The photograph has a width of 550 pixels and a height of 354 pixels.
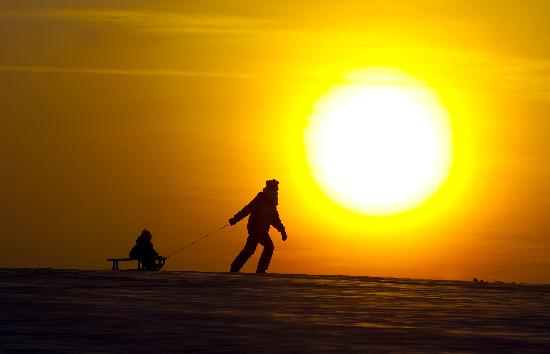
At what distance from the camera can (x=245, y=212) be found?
91.1 feet

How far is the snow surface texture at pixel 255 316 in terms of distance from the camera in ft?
30.1

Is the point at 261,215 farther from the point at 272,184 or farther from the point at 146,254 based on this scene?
the point at 146,254

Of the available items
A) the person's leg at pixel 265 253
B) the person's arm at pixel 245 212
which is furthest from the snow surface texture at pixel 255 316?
the person's leg at pixel 265 253

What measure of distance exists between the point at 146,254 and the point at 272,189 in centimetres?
472

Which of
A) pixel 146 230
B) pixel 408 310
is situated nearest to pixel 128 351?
pixel 408 310

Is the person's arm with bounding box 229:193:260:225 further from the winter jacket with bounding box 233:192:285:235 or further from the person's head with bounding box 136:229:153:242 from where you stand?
the person's head with bounding box 136:229:153:242

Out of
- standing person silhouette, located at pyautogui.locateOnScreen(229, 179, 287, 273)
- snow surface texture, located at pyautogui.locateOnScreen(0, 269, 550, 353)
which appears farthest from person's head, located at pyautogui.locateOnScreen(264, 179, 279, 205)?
snow surface texture, located at pyautogui.locateOnScreen(0, 269, 550, 353)

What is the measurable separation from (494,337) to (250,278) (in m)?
10.4

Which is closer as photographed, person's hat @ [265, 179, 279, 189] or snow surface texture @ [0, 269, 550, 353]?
snow surface texture @ [0, 269, 550, 353]

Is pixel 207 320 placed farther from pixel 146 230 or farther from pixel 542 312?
pixel 146 230

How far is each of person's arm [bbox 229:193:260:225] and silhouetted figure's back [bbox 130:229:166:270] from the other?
3.82 metres

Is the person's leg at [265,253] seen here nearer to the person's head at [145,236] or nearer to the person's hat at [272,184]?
the person's hat at [272,184]

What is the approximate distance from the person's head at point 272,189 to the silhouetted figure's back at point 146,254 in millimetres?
4192

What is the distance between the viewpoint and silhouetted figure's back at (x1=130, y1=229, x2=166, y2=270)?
3094 cm
